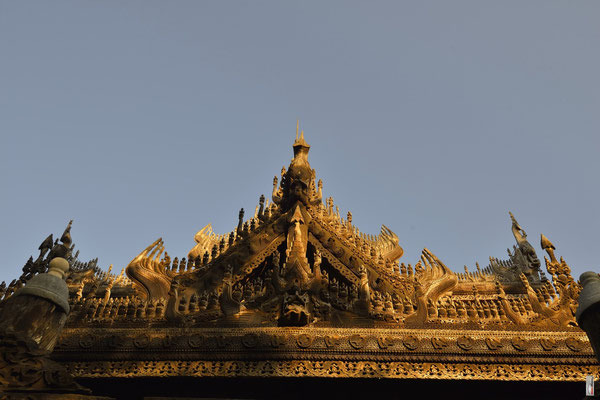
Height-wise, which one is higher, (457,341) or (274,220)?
(274,220)

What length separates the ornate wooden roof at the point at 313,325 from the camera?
230 inches

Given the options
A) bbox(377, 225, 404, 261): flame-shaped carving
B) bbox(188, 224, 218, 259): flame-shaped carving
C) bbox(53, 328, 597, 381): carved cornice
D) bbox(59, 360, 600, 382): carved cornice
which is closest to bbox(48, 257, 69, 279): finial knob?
bbox(53, 328, 597, 381): carved cornice

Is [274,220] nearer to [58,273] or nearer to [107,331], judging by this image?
[107,331]

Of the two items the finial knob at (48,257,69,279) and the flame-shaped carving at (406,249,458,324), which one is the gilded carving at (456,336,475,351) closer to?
Answer: the flame-shaped carving at (406,249,458,324)

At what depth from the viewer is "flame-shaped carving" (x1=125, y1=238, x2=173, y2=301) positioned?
7145mm

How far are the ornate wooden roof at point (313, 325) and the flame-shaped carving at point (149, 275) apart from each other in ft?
0.06

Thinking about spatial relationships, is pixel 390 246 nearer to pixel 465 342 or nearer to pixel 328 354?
pixel 465 342

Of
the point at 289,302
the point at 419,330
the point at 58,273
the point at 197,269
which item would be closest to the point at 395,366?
the point at 419,330

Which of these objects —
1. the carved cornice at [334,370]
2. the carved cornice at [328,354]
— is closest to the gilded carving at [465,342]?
the carved cornice at [328,354]

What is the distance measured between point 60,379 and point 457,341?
481 centimetres

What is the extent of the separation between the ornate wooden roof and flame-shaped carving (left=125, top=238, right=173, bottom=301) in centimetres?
2

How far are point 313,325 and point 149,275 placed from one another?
116 inches

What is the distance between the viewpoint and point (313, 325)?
630 cm

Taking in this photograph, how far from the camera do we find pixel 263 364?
5.84 m
